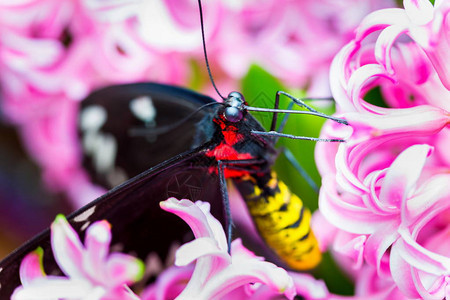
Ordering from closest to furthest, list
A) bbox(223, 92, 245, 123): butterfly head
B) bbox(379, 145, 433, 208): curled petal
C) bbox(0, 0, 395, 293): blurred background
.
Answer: bbox(379, 145, 433, 208): curled petal
bbox(223, 92, 245, 123): butterfly head
bbox(0, 0, 395, 293): blurred background

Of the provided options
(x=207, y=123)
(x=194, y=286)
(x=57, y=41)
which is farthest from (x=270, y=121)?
(x=57, y=41)

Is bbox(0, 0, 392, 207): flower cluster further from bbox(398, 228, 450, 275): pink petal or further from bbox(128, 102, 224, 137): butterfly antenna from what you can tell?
bbox(398, 228, 450, 275): pink petal

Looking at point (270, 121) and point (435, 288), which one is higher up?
point (270, 121)

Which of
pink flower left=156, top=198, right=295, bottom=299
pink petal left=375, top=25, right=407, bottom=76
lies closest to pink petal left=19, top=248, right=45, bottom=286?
pink flower left=156, top=198, right=295, bottom=299

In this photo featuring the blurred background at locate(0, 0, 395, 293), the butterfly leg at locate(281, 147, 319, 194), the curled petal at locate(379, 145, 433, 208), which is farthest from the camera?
the blurred background at locate(0, 0, 395, 293)

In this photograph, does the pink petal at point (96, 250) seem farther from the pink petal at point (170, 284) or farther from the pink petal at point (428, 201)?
the pink petal at point (428, 201)

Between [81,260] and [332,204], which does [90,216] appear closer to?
[81,260]

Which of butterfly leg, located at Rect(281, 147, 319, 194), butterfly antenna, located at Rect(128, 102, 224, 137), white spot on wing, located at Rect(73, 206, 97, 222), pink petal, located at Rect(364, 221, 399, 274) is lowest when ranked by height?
pink petal, located at Rect(364, 221, 399, 274)

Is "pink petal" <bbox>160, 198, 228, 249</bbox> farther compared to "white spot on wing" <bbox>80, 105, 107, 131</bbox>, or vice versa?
"white spot on wing" <bbox>80, 105, 107, 131</bbox>
